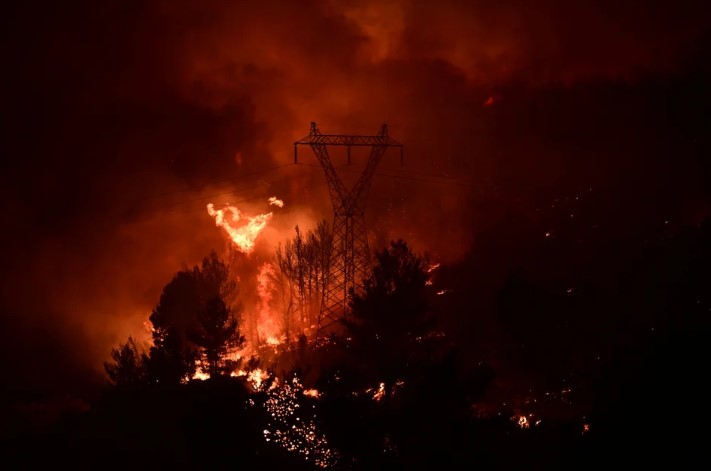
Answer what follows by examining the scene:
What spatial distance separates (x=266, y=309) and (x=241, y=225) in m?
7.63

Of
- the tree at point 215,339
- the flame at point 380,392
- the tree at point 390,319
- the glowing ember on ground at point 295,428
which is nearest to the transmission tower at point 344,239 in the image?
the tree at point 390,319

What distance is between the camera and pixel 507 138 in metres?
60.7

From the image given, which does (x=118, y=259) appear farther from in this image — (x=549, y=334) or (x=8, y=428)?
(x=549, y=334)

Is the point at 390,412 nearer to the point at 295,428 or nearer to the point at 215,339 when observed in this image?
the point at 295,428

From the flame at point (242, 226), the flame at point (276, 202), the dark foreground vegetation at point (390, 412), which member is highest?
the flame at point (276, 202)

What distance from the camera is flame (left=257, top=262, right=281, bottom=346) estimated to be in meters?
49.4

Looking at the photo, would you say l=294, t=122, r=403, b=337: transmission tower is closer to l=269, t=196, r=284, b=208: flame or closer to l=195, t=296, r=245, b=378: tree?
l=269, t=196, r=284, b=208: flame

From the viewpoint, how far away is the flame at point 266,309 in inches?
1944

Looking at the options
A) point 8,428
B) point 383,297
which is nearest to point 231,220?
point 8,428

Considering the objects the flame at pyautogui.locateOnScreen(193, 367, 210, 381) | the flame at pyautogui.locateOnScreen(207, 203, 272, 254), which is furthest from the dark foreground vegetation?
the flame at pyautogui.locateOnScreen(207, 203, 272, 254)

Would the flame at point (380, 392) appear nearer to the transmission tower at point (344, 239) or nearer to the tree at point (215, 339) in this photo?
the transmission tower at point (344, 239)

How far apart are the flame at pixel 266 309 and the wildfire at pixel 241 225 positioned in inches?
91.1

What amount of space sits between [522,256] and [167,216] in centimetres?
3220

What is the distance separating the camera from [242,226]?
183 feet
